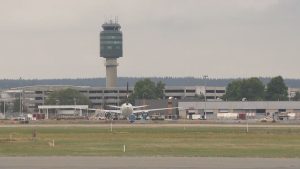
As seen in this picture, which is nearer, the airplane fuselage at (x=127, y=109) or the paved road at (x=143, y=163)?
the paved road at (x=143, y=163)

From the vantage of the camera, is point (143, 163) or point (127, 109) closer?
point (143, 163)

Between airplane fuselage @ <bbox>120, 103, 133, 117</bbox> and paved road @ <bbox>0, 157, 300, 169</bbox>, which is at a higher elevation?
airplane fuselage @ <bbox>120, 103, 133, 117</bbox>

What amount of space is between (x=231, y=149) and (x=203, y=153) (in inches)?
254

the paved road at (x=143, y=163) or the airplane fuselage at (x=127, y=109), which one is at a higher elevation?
the airplane fuselage at (x=127, y=109)

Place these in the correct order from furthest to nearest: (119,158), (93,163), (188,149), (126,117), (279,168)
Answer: (126,117)
(188,149)
(119,158)
(93,163)
(279,168)

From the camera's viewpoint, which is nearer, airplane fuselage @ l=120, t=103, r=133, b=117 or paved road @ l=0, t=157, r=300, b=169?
paved road @ l=0, t=157, r=300, b=169

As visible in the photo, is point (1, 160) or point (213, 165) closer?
point (213, 165)

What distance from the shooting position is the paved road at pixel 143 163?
44.3 meters

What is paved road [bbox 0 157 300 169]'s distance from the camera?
44.3 metres

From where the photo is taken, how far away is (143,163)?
4672 centimetres

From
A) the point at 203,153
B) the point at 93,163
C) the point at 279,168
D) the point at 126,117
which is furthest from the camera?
the point at 126,117

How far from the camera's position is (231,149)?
6309cm

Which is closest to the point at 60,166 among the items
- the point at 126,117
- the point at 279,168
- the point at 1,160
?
the point at 1,160

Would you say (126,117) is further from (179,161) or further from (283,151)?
(179,161)
